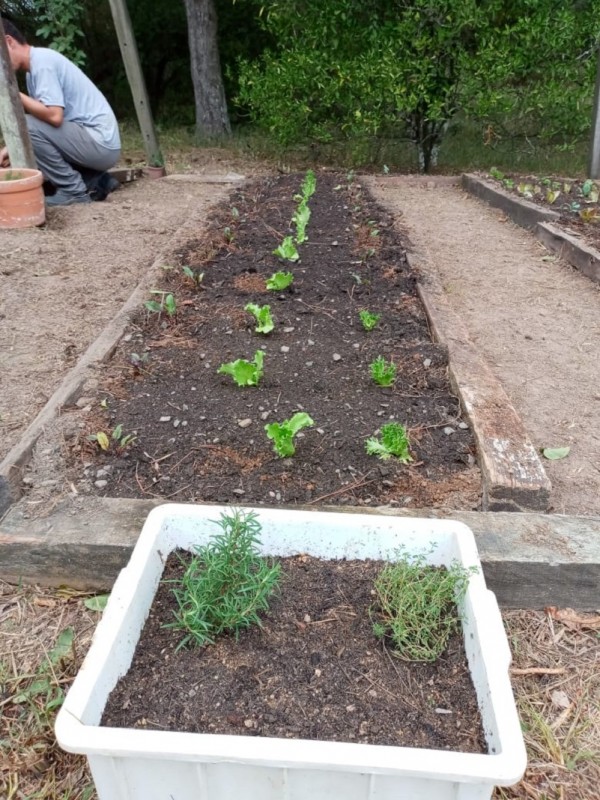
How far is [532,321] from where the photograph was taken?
3.62 metres

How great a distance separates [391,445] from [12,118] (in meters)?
4.82

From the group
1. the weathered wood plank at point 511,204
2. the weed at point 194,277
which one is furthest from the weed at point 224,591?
the weathered wood plank at point 511,204

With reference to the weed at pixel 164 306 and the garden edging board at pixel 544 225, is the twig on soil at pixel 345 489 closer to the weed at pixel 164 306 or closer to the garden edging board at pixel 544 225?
the weed at pixel 164 306

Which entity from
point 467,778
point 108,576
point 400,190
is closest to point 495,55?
point 400,190

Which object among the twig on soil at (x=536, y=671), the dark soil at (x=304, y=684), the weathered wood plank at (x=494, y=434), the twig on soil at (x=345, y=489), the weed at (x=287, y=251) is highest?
the weed at (x=287, y=251)

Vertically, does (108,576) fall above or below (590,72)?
below

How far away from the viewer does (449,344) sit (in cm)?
284

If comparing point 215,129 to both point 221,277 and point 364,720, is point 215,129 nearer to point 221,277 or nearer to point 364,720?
point 221,277

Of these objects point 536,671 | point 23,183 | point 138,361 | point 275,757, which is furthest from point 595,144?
point 275,757

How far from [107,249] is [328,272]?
1897 mm

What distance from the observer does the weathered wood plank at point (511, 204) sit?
5.20 metres

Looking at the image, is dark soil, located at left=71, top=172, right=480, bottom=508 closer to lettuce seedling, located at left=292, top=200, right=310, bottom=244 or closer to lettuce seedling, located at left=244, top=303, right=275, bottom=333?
lettuce seedling, located at left=244, top=303, right=275, bottom=333

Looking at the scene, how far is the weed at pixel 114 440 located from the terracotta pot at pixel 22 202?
3576 millimetres

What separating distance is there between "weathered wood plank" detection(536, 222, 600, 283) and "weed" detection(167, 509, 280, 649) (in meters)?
3.58
